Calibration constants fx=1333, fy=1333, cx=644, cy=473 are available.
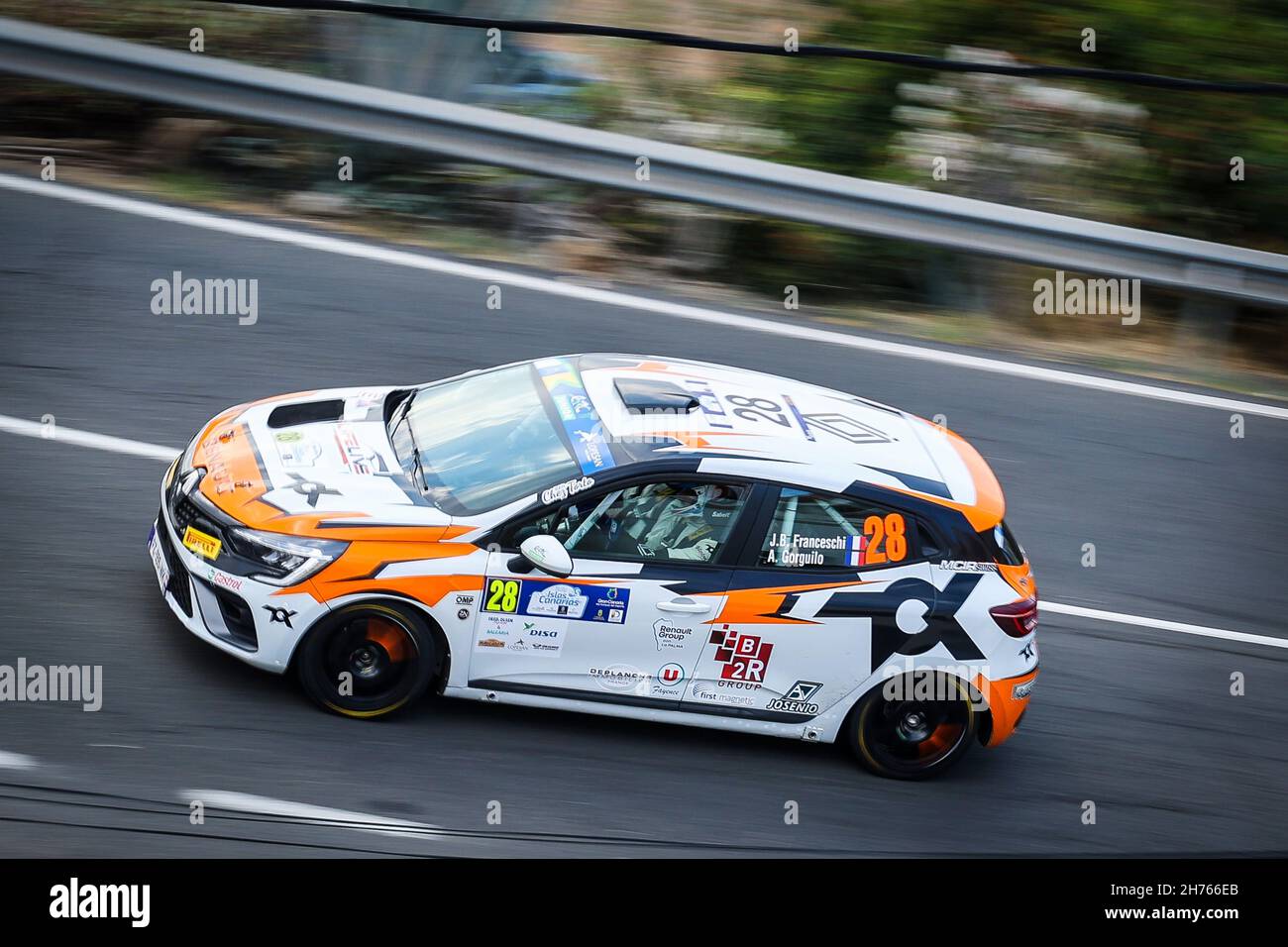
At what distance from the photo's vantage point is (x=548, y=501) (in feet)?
20.0

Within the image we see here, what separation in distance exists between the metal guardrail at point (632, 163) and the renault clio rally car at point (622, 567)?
12.8 ft

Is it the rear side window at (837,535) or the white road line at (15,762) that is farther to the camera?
the rear side window at (837,535)

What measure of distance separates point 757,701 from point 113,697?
9.80 ft

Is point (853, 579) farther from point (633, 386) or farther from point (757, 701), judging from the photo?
point (633, 386)

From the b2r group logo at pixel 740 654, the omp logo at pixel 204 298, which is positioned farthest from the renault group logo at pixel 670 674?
the omp logo at pixel 204 298

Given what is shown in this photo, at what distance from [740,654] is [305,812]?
2.07 m

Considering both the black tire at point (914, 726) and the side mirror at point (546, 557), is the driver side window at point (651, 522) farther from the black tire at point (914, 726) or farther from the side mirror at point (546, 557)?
the black tire at point (914, 726)

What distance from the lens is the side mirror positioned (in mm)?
5988

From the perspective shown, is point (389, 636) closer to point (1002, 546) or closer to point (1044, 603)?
point (1002, 546)

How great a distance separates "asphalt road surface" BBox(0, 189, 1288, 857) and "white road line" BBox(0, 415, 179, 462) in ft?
0.26

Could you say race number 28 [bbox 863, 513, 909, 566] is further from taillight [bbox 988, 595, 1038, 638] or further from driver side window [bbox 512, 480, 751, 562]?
driver side window [bbox 512, 480, 751, 562]

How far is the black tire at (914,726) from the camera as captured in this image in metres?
6.45

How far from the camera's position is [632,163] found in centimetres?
1012

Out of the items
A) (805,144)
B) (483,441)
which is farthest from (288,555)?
(805,144)
